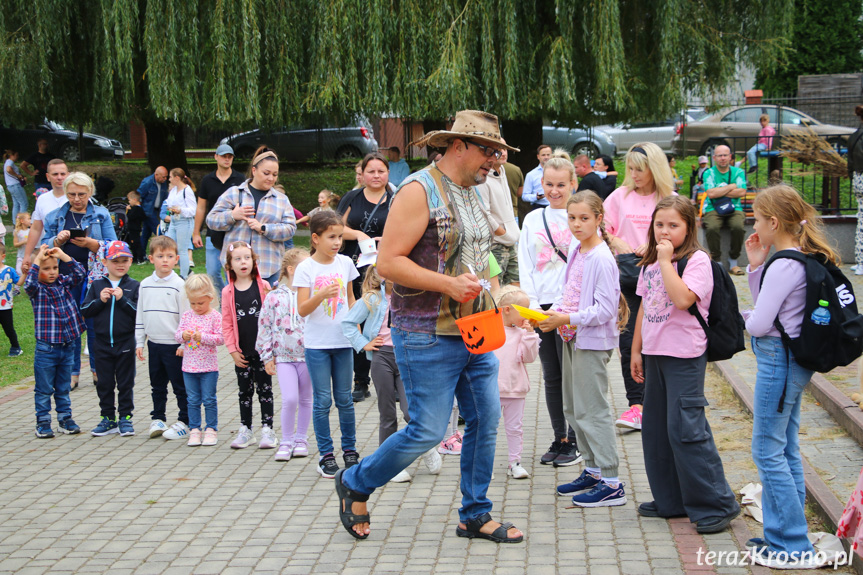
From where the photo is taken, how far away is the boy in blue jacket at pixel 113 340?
6.80 metres

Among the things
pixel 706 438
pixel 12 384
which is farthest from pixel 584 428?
pixel 12 384

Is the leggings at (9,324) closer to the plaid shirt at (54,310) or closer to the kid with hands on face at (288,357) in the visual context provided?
the plaid shirt at (54,310)

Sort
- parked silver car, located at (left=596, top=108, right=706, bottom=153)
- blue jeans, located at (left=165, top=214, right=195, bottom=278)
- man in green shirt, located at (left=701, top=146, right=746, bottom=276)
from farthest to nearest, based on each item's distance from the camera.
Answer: parked silver car, located at (left=596, top=108, right=706, bottom=153)
blue jeans, located at (left=165, top=214, right=195, bottom=278)
man in green shirt, located at (left=701, top=146, right=746, bottom=276)

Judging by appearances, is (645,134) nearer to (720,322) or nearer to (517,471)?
(517,471)

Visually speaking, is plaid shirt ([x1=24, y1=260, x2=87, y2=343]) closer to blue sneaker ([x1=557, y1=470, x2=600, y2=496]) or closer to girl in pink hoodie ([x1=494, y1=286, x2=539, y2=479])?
girl in pink hoodie ([x1=494, y1=286, x2=539, y2=479])

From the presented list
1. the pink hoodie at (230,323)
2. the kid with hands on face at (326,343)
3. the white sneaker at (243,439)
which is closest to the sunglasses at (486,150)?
the kid with hands on face at (326,343)

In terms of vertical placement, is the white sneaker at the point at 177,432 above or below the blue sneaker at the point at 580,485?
below

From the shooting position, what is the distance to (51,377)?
6.93 metres

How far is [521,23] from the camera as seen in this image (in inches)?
602

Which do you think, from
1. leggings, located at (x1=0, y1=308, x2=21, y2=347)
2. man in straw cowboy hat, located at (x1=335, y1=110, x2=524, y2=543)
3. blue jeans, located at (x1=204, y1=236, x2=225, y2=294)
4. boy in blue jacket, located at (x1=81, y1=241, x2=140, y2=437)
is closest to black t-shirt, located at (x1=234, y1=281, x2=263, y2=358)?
boy in blue jacket, located at (x1=81, y1=241, x2=140, y2=437)

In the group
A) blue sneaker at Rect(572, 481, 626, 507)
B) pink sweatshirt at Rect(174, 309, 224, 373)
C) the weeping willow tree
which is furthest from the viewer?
the weeping willow tree

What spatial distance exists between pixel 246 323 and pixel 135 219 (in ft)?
37.4

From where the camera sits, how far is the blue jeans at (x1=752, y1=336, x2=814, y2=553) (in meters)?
3.98

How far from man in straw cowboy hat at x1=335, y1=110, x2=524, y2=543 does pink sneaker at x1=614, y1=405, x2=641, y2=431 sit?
2315 mm
